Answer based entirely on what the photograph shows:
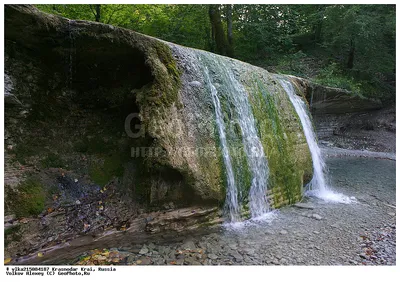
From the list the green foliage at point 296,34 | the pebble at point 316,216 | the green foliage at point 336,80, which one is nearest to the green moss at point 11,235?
the pebble at point 316,216

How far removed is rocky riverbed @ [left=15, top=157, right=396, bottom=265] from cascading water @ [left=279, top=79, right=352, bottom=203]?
0.62 meters

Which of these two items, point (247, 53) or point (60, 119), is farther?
point (247, 53)

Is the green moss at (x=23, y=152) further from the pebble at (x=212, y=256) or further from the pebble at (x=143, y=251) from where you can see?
the pebble at (x=212, y=256)

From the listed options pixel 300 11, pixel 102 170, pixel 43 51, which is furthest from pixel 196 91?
pixel 300 11

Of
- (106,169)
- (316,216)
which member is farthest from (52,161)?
(316,216)

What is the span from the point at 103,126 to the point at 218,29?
28.1ft

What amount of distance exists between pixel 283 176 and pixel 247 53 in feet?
30.1

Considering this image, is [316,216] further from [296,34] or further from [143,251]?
[296,34]

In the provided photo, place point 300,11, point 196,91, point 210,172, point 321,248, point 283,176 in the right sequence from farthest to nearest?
point 300,11, point 283,176, point 196,91, point 210,172, point 321,248

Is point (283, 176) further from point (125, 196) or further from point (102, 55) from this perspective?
point (102, 55)

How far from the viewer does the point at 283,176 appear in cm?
489

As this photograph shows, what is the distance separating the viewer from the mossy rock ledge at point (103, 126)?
3.16m

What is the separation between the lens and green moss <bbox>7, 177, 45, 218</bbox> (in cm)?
293

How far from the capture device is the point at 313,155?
6086 mm
